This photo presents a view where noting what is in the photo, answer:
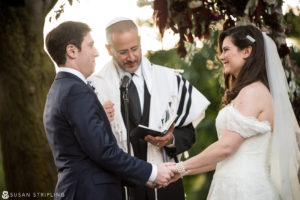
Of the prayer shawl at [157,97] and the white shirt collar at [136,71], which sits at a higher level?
the white shirt collar at [136,71]

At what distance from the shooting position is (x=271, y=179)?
11.7ft

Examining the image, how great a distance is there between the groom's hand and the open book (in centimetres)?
26

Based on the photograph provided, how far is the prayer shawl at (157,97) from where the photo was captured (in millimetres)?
3959

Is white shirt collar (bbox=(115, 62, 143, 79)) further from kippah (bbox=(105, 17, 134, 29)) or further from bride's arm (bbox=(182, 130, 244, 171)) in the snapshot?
bride's arm (bbox=(182, 130, 244, 171))

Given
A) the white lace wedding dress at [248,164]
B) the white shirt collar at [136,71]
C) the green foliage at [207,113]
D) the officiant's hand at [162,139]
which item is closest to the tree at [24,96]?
the white shirt collar at [136,71]

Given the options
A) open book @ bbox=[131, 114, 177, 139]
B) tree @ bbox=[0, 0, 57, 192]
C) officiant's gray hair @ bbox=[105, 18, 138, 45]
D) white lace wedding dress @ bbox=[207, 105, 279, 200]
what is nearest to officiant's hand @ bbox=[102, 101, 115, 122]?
open book @ bbox=[131, 114, 177, 139]

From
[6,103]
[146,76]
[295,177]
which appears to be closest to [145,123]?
[146,76]

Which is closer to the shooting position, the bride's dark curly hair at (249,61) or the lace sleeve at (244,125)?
the lace sleeve at (244,125)

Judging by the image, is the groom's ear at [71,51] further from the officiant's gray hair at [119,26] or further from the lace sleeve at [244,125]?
the lace sleeve at [244,125]

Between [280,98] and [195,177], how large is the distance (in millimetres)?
6136

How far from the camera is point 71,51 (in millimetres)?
3277

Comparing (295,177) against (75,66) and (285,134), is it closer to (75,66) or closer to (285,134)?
(285,134)

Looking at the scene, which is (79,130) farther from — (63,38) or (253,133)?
(253,133)

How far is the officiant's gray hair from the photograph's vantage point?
4.02 meters
